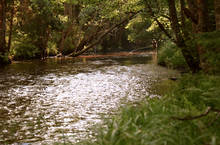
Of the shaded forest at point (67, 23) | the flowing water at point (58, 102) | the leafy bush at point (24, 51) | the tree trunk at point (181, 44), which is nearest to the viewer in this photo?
the flowing water at point (58, 102)

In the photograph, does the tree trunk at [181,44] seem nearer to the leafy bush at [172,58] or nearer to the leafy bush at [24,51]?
the leafy bush at [172,58]

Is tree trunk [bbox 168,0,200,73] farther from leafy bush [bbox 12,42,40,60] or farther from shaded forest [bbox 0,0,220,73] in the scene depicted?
leafy bush [bbox 12,42,40,60]

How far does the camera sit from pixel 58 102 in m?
9.73

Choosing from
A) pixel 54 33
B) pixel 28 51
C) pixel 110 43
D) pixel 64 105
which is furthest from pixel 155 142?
pixel 110 43

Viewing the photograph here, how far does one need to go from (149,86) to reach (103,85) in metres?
2.03

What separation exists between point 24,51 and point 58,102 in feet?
59.2

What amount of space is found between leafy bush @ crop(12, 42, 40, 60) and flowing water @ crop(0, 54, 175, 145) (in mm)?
10073

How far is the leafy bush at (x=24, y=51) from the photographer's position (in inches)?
1022

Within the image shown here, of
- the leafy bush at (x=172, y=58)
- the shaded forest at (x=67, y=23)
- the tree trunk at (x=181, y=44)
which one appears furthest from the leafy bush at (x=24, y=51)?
the tree trunk at (x=181, y=44)

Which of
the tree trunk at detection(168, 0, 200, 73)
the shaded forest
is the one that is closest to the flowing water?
the tree trunk at detection(168, 0, 200, 73)

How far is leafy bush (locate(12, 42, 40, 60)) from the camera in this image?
2596cm

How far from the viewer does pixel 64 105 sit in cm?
930

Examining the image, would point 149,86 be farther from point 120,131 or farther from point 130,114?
point 120,131

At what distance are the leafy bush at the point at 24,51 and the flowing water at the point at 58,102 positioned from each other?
1007 centimetres
